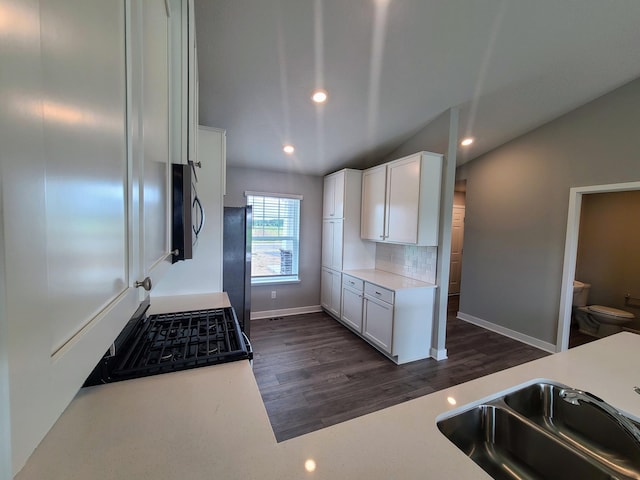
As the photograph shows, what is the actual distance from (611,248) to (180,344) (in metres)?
5.55

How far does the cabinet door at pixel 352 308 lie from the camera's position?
135 inches

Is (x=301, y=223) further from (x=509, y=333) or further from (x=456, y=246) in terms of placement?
(x=456, y=246)

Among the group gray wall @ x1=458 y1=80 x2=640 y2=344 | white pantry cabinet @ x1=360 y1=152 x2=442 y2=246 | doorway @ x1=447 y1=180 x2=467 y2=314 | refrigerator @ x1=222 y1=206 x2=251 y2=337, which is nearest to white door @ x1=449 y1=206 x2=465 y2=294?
doorway @ x1=447 y1=180 x2=467 y2=314

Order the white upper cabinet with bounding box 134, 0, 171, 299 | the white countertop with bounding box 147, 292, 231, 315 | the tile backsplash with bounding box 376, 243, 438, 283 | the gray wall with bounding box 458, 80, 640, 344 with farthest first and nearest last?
the tile backsplash with bounding box 376, 243, 438, 283 → the gray wall with bounding box 458, 80, 640, 344 → the white countertop with bounding box 147, 292, 231, 315 → the white upper cabinet with bounding box 134, 0, 171, 299

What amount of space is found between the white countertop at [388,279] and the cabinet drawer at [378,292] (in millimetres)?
54

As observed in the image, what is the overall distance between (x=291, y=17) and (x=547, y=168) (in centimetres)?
345

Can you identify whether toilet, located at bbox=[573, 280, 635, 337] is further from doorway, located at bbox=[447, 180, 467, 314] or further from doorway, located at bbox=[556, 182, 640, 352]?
doorway, located at bbox=[447, 180, 467, 314]

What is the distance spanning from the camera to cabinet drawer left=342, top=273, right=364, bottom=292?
344cm

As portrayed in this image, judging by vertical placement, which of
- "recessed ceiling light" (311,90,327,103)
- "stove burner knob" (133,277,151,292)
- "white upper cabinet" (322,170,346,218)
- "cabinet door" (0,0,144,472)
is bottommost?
"stove burner knob" (133,277,151,292)

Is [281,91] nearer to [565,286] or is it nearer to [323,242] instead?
[323,242]

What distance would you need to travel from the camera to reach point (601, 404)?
2.92 ft

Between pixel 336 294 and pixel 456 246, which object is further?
pixel 456 246

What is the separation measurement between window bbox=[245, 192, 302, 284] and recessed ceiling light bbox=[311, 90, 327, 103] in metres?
1.89

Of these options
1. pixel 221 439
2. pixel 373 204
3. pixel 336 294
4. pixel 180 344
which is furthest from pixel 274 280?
pixel 221 439
